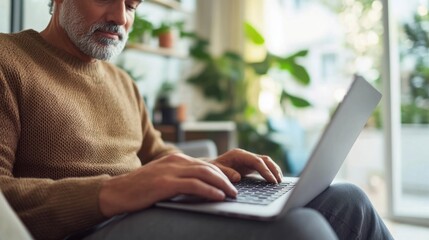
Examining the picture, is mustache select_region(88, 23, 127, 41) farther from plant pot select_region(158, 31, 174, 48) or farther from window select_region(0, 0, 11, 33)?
plant pot select_region(158, 31, 174, 48)

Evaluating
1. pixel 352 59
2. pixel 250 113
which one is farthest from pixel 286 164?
pixel 352 59

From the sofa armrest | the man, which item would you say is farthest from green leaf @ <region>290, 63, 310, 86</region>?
the sofa armrest

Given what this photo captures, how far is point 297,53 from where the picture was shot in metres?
2.81

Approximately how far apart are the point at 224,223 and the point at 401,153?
2.51 meters

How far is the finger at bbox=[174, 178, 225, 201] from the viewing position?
23.1 inches

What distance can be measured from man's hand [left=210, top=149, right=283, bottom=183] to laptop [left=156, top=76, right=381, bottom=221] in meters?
0.05

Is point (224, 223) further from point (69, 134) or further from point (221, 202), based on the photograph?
point (69, 134)

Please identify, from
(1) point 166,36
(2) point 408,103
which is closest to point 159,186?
(1) point 166,36

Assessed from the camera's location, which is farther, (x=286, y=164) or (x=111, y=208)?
(x=286, y=164)

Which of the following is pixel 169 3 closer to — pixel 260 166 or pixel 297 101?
pixel 297 101

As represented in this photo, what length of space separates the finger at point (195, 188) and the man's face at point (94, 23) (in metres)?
0.55

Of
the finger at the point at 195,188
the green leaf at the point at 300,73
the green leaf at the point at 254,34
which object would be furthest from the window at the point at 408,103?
the finger at the point at 195,188

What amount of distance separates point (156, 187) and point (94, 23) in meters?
0.56

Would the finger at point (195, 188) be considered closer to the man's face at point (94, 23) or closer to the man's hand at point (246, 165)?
the man's hand at point (246, 165)
